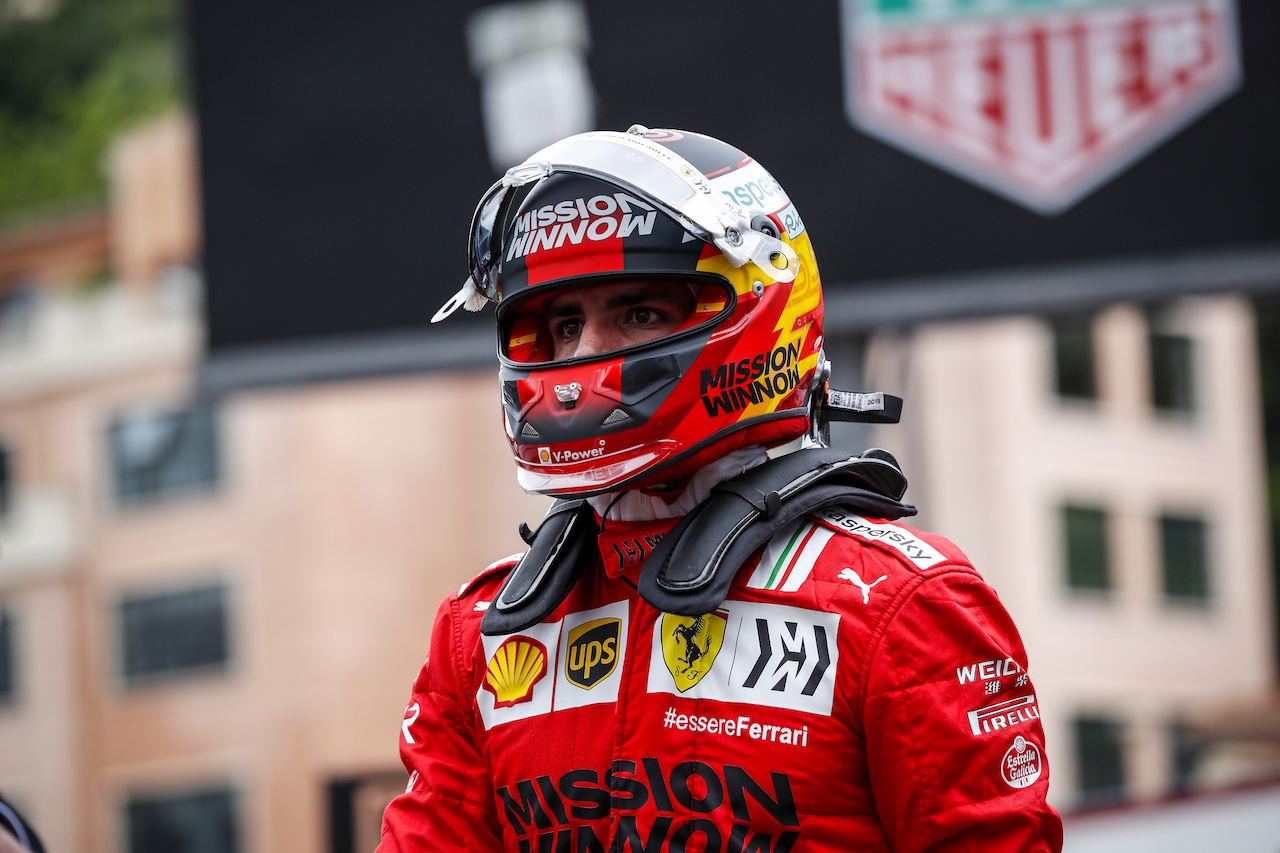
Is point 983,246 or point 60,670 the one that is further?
point 60,670

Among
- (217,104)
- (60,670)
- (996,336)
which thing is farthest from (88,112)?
(217,104)

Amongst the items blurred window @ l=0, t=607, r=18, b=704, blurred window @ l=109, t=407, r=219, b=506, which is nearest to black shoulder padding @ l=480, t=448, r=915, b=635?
blurred window @ l=109, t=407, r=219, b=506

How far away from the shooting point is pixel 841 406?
2.69 meters

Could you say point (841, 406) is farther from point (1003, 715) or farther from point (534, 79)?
point (534, 79)

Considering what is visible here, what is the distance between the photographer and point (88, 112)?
38750 millimetres

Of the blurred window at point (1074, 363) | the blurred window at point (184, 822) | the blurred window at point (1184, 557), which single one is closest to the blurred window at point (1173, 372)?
the blurred window at point (1074, 363)

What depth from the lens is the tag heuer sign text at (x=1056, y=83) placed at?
6.18 meters

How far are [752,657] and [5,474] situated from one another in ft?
90.0

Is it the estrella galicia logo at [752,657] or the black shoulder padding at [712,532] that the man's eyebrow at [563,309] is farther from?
the estrella galicia logo at [752,657]

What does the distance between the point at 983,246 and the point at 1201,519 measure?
876 inches

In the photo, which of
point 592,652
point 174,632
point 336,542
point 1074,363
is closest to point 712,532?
point 592,652

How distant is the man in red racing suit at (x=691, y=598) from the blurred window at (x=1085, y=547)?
23.2m

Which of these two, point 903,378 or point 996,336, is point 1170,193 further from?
point 996,336

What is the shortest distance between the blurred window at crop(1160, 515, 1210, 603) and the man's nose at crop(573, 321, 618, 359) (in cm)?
2508
